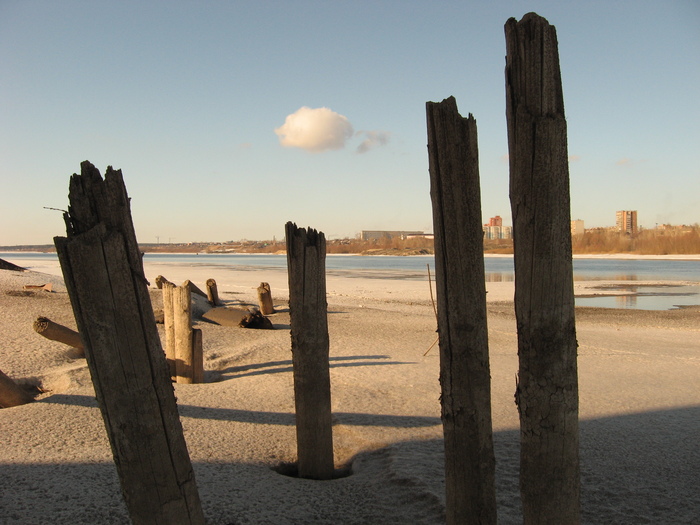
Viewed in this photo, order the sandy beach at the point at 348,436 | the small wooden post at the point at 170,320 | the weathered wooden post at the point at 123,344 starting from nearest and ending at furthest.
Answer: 1. the weathered wooden post at the point at 123,344
2. the sandy beach at the point at 348,436
3. the small wooden post at the point at 170,320

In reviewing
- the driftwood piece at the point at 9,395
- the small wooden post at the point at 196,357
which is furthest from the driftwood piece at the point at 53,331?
the small wooden post at the point at 196,357

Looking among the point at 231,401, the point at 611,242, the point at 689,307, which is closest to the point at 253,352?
the point at 231,401

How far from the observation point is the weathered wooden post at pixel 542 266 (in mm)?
2604

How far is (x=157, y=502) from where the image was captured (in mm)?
2686

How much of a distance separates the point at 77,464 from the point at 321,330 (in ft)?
6.48

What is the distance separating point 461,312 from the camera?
3033mm

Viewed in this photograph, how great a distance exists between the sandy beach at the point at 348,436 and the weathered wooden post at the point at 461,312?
672 millimetres

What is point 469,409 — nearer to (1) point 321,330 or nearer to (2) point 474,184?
(2) point 474,184

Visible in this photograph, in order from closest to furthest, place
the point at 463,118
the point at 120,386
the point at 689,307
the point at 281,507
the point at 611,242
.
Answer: the point at 120,386
the point at 463,118
the point at 281,507
the point at 689,307
the point at 611,242

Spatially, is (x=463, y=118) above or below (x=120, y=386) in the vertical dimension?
above

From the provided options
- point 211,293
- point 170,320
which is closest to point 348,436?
point 170,320

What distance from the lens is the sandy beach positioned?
374cm

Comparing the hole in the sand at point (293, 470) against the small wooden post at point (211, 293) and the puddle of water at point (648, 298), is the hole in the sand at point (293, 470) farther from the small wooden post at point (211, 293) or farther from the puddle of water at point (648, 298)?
the puddle of water at point (648, 298)

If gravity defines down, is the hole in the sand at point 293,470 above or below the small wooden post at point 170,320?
below
